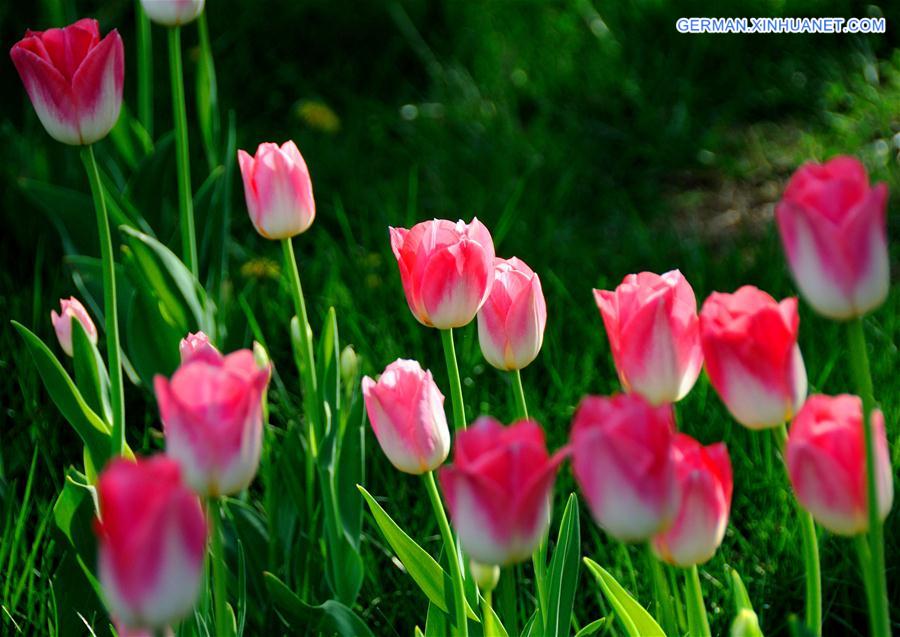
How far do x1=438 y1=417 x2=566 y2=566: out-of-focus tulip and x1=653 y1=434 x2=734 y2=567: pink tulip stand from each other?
0.09 metres

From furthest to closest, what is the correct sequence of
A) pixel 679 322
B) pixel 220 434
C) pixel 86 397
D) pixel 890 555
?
1. pixel 890 555
2. pixel 86 397
3. pixel 679 322
4. pixel 220 434

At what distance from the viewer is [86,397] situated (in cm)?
129

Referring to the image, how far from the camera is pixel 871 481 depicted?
708 millimetres

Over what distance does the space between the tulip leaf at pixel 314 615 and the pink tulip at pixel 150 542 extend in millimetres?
566

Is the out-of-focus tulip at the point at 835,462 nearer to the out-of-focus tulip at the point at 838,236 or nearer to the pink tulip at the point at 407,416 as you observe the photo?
the out-of-focus tulip at the point at 838,236

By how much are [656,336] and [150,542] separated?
1.32 ft

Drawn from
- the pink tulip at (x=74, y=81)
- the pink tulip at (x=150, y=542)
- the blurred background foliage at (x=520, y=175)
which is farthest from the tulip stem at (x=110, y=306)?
the pink tulip at (x=150, y=542)

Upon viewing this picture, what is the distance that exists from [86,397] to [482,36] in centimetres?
204

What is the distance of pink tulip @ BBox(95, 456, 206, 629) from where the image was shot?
563 millimetres

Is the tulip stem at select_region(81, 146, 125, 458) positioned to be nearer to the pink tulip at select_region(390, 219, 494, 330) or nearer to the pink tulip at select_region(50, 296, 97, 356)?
the pink tulip at select_region(50, 296, 97, 356)

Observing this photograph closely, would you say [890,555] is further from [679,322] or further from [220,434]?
[220,434]

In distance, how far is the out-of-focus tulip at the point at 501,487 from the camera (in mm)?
680

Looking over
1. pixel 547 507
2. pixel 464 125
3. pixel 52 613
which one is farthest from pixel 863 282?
pixel 464 125

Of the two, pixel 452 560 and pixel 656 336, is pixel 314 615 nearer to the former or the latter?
pixel 452 560
